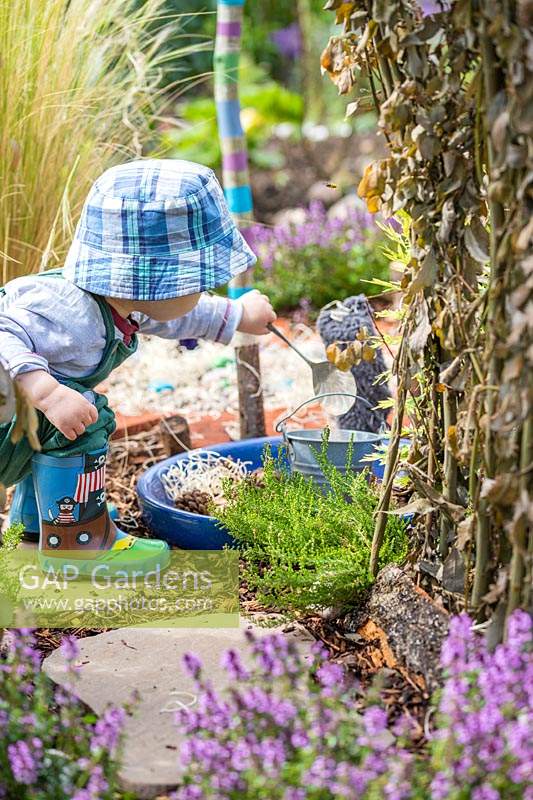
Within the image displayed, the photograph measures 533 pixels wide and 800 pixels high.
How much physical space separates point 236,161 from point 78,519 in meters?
1.26

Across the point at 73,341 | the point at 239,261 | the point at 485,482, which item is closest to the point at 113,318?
the point at 73,341

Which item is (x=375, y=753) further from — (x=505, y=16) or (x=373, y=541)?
(x=505, y=16)

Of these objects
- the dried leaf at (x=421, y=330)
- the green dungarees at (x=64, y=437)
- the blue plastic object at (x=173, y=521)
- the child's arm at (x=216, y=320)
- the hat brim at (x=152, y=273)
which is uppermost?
the hat brim at (x=152, y=273)

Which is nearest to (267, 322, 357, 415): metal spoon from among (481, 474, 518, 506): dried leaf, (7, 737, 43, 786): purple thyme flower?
(481, 474, 518, 506): dried leaf

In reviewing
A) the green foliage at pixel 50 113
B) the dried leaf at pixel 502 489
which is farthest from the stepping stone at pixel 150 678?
the green foliage at pixel 50 113

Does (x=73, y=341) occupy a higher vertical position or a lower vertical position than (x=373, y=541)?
higher

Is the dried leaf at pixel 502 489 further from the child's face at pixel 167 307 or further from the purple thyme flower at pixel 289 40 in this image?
the purple thyme flower at pixel 289 40

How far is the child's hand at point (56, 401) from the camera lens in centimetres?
225

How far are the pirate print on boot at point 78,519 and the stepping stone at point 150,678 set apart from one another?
39cm

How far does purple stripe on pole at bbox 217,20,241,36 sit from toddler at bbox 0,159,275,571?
89cm

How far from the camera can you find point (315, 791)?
4.73 feet

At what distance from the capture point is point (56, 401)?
2.26 metres

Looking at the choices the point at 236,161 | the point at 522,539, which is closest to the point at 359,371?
the point at 236,161

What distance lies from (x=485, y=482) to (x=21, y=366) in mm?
1058
